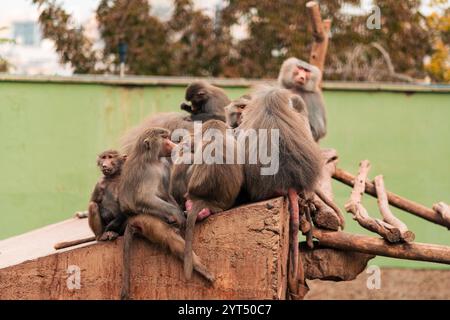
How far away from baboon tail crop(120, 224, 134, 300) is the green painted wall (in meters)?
4.28

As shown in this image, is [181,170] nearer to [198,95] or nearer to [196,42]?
[198,95]

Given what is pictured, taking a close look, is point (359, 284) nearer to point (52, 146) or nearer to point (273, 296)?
point (52, 146)

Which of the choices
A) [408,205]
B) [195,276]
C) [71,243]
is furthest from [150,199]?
[408,205]

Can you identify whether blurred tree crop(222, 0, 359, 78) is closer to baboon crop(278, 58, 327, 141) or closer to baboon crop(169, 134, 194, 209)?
baboon crop(278, 58, 327, 141)

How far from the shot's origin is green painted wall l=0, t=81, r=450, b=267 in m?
9.28

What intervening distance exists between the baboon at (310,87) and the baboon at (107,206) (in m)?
3.30

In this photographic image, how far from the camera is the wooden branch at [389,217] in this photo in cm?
557

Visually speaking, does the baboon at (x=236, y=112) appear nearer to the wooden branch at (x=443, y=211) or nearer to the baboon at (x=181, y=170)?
the baboon at (x=181, y=170)

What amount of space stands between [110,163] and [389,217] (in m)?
2.17

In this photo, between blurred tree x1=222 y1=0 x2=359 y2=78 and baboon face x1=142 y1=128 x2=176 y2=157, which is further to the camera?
blurred tree x1=222 y1=0 x2=359 y2=78

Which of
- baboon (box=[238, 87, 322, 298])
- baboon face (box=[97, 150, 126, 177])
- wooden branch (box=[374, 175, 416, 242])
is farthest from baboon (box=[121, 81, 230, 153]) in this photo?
wooden branch (box=[374, 175, 416, 242])

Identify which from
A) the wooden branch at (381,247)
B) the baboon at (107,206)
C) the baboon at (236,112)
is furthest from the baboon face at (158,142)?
the wooden branch at (381,247)

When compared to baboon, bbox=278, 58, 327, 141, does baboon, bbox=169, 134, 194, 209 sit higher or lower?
lower

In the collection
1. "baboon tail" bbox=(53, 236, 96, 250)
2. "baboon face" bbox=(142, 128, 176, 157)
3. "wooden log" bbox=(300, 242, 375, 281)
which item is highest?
"baboon face" bbox=(142, 128, 176, 157)
